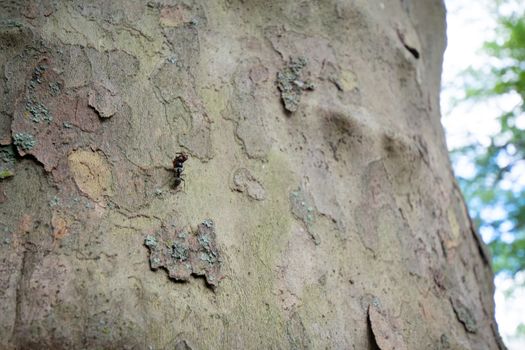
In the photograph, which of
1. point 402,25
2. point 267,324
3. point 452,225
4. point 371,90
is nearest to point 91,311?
point 267,324

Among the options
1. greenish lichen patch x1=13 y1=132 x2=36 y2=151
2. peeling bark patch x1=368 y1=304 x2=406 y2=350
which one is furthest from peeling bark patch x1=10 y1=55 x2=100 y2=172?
peeling bark patch x1=368 y1=304 x2=406 y2=350

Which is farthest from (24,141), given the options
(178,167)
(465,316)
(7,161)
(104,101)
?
(465,316)

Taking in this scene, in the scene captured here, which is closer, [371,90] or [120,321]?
[120,321]

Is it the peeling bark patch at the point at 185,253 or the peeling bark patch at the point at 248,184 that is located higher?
the peeling bark patch at the point at 248,184

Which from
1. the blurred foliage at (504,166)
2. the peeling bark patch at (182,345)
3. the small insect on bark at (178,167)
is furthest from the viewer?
the blurred foliage at (504,166)

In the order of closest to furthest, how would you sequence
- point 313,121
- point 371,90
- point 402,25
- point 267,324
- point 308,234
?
point 267,324 → point 308,234 → point 313,121 → point 371,90 → point 402,25

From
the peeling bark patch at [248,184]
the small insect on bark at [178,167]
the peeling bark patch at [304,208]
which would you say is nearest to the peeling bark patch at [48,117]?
the small insect on bark at [178,167]

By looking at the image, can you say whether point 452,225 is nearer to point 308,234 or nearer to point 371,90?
point 371,90

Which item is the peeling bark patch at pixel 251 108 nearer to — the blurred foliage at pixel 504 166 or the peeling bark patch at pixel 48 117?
the peeling bark patch at pixel 48 117

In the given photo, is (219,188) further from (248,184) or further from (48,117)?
(48,117)
